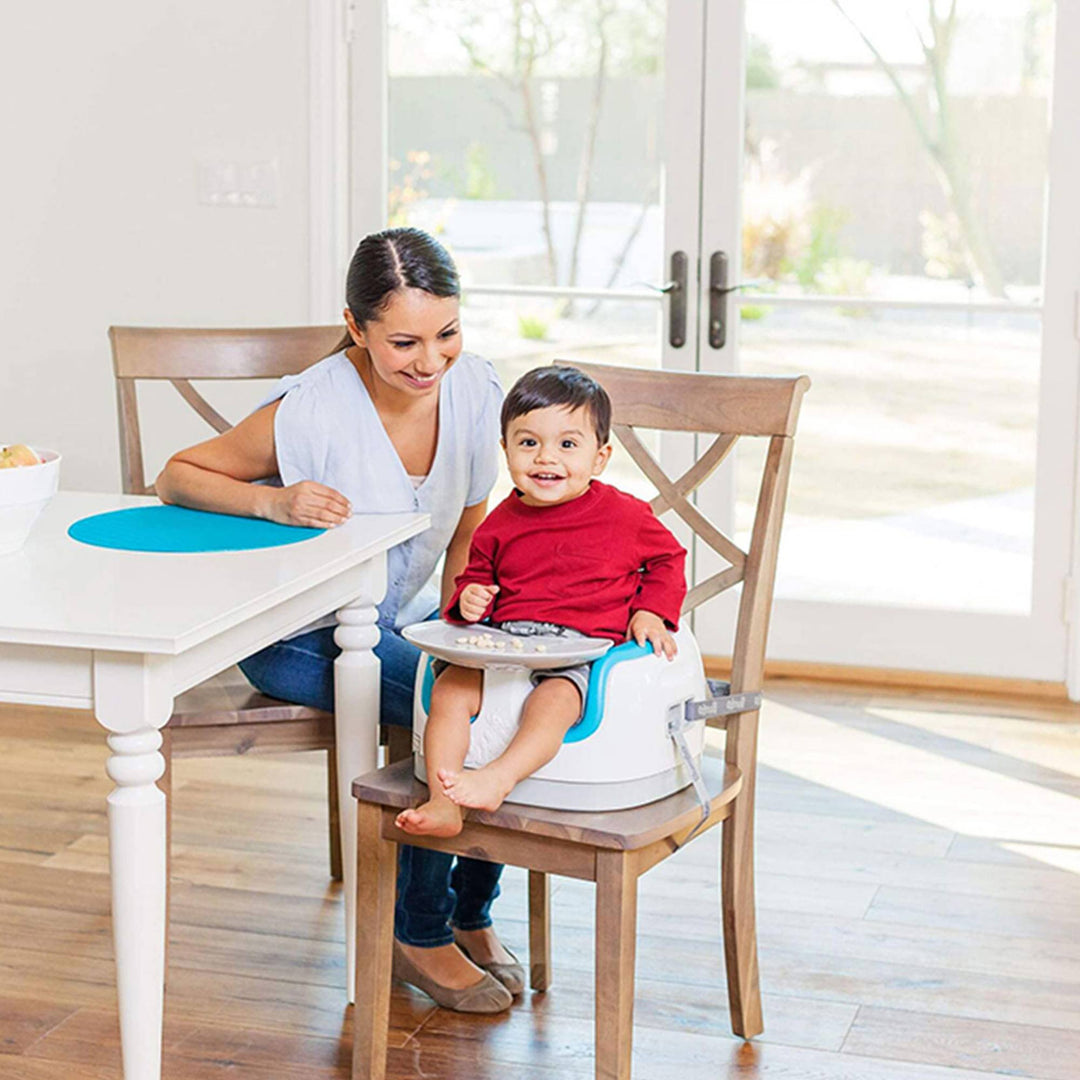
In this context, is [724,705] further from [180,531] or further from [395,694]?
[180,531]

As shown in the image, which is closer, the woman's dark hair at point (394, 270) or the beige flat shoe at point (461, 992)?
the woman's dark hair at point (394, 270)

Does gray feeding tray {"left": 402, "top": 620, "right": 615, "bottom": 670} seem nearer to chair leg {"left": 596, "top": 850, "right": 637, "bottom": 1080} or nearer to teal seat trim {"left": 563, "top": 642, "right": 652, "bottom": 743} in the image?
teal seat trim {"left": 563, "top": 642, "right": 652, "bottom": 743}

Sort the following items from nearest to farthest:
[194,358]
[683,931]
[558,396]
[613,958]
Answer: [613,958]
[558,396]
[683,931]
[194,358]

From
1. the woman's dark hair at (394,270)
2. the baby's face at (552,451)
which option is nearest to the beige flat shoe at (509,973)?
the baby's face at (552,451)

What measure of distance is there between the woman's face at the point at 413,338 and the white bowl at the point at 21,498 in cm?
45

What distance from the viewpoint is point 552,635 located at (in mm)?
1931

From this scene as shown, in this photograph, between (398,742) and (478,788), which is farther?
(398,742)

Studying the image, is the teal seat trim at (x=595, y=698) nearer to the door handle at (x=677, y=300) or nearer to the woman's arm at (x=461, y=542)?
the woman's arm at (x=461, y=542)

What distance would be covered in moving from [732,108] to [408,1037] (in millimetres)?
2325

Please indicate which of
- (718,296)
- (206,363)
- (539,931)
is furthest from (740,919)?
(718,296)

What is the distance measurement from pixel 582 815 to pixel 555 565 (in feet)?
0.96

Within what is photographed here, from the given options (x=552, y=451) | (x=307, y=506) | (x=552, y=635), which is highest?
(x=552, y=451)

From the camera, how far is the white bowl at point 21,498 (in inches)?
78.0

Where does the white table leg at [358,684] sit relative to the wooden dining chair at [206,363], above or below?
below
